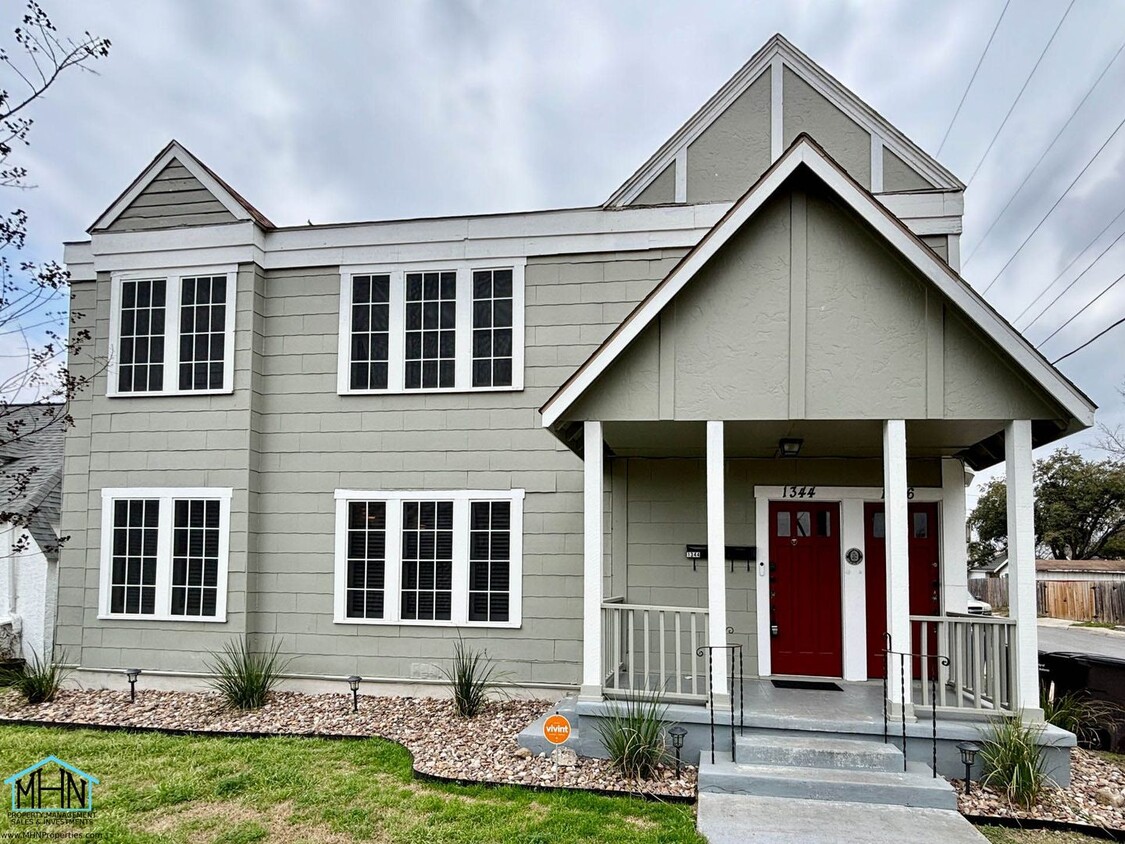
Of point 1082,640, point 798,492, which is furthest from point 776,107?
point 1082,640

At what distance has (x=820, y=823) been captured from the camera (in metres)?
5.41

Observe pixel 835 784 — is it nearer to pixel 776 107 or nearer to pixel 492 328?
pixel 492 328

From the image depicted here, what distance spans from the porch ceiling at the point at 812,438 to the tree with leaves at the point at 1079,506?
3043 centimetres

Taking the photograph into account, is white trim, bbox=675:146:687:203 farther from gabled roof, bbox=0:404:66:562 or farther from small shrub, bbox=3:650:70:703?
small shrub, bbox=3:650:70:703

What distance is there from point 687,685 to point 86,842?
5.23 m

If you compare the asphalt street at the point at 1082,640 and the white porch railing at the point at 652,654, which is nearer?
the white porch railing at the point at 652,654

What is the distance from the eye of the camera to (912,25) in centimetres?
1174

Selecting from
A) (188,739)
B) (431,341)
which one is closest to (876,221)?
(431,341)

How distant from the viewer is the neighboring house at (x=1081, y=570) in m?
29.8

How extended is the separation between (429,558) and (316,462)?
1.92 m

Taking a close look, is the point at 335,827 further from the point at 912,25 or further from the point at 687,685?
the point at 912,25

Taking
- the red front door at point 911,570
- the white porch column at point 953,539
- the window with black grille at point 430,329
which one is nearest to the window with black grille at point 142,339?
the window with black grille at point 430,329

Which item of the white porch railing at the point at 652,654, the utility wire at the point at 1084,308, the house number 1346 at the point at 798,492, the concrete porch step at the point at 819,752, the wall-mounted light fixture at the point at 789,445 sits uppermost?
the utility wire at the point at 1084,308

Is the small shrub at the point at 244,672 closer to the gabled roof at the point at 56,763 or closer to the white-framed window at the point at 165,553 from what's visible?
the white-framed window at the point at 165,553
